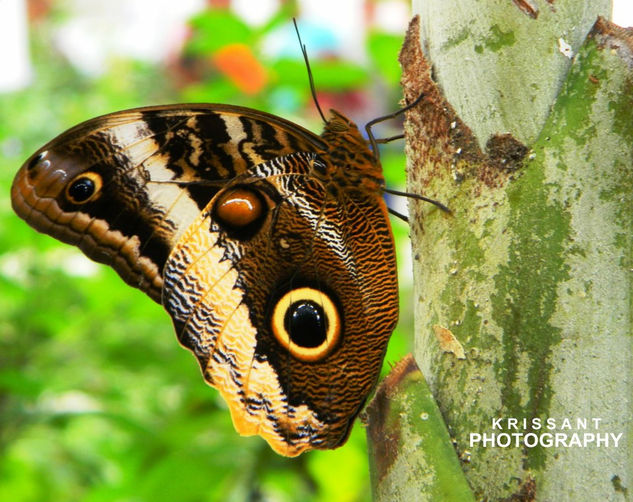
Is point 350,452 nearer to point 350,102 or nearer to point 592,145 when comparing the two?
point 592,145

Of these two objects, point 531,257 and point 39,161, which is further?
point 39,161

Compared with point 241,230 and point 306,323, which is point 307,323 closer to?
point 306,323

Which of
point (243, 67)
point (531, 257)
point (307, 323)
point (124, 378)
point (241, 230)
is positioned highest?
point (243, 67)

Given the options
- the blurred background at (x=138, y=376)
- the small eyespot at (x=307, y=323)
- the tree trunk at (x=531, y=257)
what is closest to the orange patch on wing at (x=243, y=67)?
the blurred background at (x=138, y=376)

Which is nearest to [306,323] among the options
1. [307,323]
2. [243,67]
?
[307,323]

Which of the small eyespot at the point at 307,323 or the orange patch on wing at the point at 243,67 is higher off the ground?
the orange patch on wing at the point at 243,67

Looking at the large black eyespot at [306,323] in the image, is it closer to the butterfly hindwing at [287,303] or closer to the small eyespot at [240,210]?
the butterfly hindwing at [287,303]

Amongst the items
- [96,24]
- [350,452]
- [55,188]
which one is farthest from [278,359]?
[96,24]

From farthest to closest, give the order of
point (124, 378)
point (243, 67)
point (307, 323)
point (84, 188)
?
point (124, 378) → point (243, 67) → point (84, 188) → point (307, 323)
